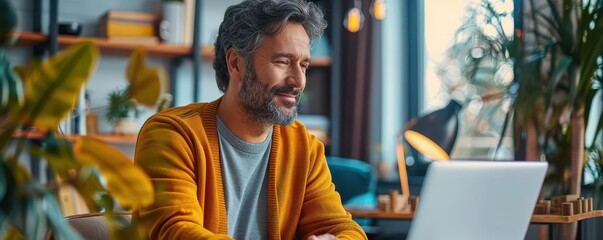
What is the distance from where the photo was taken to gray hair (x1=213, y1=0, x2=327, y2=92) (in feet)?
6.50

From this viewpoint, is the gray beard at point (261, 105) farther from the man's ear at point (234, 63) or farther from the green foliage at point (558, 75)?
the green foliage at point (558, 75)

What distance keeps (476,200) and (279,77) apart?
21.4 inches

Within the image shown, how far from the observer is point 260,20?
Result: 1986 mm

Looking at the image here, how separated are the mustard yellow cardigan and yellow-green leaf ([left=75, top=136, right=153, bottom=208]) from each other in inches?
39.2

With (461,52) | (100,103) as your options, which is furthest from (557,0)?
(100,103)

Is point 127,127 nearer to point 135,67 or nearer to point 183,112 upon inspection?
point 183,112

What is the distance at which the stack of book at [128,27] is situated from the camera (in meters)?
5.11

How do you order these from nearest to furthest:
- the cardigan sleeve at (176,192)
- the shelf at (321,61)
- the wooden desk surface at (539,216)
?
the cardigan sleeve at (176,192) < the wooden desk surface at (539,216) < the shelf at (321,61)

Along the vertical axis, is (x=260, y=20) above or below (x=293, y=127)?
above

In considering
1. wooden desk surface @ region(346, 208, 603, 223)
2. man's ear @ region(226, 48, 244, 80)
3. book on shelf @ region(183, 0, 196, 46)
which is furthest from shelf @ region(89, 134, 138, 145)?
man's ear @ region(226, 48, 244, 80)

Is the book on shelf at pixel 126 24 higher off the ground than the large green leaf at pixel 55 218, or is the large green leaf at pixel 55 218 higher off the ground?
the book on shelf at pixel 126 24

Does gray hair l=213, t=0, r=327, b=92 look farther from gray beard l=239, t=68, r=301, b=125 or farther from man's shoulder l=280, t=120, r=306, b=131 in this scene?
man's shoulder l=280, t=120, r=306, b=131

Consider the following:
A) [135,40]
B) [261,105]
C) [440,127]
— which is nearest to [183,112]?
[261,105]

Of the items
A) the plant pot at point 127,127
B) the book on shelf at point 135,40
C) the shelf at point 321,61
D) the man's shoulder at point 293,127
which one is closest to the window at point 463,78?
the shelf at point 321,61
